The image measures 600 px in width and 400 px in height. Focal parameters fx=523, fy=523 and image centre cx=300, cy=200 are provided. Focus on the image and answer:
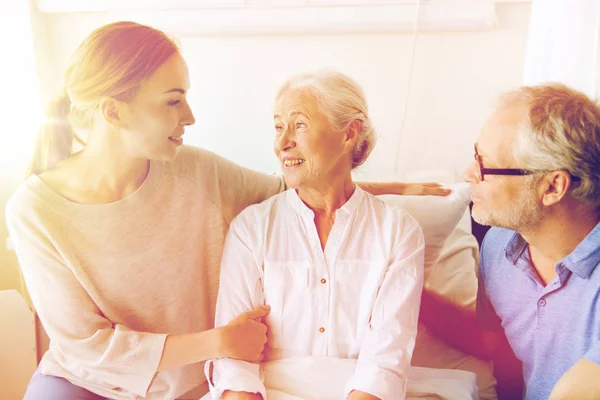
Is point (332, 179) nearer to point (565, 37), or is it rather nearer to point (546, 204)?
point (546, 204)

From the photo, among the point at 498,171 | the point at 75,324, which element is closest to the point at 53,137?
the point at 75,324

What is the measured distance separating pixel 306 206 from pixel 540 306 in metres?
0.56

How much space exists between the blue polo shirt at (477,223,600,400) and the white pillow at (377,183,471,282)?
14cm

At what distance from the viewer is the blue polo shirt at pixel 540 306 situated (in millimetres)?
1051

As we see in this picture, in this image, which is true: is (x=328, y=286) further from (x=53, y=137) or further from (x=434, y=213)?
(x=53, y=137)

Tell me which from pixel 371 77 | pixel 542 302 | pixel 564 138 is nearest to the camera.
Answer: pixel 564 138

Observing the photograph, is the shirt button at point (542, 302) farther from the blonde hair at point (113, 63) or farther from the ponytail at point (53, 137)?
the ponytail at point (53, 137)

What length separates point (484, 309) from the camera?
1297 mm

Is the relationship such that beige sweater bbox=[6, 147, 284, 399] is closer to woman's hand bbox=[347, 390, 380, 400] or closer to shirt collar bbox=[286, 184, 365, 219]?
shirt collar bbox=[286, 184, 365, 219]

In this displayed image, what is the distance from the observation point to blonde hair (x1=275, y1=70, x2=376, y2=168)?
1179mm

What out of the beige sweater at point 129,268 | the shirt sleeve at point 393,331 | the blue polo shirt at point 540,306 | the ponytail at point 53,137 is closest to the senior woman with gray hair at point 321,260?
the shirt sleeve at point 393,331

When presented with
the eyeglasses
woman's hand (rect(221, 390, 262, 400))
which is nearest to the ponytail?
woman's hand (rect(221, 390, 262, 400))

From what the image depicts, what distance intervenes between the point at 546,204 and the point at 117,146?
0.92 meters

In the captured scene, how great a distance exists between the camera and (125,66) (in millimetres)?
1066
